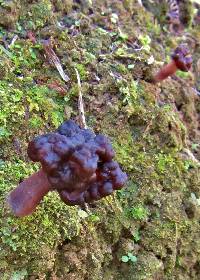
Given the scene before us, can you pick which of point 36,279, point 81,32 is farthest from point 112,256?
point 81,32

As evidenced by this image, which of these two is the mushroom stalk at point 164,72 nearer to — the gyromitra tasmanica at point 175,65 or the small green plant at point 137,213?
the gyromitra tasmanica at point 175,65

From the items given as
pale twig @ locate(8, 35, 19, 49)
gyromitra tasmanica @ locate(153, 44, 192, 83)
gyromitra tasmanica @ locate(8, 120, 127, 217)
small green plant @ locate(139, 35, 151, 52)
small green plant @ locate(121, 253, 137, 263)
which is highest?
gyromitra tasmanica @ locate(8, 120, 127, 217)

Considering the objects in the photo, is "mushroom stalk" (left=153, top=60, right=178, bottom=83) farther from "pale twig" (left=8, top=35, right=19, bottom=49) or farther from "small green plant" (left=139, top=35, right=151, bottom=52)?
"pale twig" (left=8, top=35, right=19, bottom=49)

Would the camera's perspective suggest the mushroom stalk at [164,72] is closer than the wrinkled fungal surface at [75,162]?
No

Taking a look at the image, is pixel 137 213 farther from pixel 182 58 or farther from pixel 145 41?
pixel 145 41

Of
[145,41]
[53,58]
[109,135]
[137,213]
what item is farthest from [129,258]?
[145,41]

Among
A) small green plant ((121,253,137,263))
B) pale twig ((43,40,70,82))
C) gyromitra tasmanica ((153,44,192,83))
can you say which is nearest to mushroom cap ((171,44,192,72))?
gyromitra tasmanica ((153,44,192,83))

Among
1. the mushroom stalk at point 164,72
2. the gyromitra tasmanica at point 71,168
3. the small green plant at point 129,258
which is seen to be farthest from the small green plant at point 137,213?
the mushroom stalk at point 164,72
